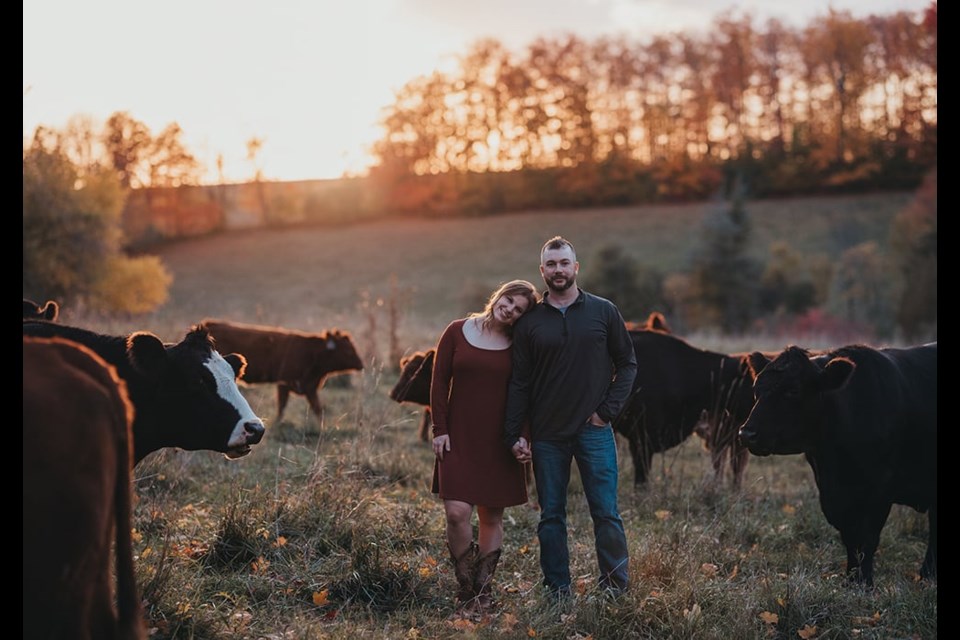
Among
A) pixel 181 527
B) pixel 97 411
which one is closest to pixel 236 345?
pixel 181 527

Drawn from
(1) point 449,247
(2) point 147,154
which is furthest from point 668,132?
(2) point 147,154

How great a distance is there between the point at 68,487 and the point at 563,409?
348 cm

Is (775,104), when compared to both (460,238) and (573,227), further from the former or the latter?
(460,238)

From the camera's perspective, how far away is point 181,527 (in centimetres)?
687

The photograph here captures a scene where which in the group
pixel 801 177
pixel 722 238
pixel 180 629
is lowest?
pixel 180 629

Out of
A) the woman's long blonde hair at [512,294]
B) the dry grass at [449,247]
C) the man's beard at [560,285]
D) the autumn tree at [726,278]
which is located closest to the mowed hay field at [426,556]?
the woman's long blonde hair at [512,294]

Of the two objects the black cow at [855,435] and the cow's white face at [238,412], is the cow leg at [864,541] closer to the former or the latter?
the black cow at [855,435]

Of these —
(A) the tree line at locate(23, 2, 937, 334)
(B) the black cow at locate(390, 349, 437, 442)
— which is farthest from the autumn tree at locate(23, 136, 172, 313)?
(B) the black cow at locate(390, 349, 437, 442)

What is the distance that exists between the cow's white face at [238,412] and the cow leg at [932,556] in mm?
5430

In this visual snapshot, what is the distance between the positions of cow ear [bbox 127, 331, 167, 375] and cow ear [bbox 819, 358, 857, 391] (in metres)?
4.98

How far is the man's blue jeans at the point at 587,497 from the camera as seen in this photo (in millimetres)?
6059

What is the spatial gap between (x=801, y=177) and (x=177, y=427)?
5723cm

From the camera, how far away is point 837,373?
6.90 m

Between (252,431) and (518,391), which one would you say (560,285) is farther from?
(252,431)
